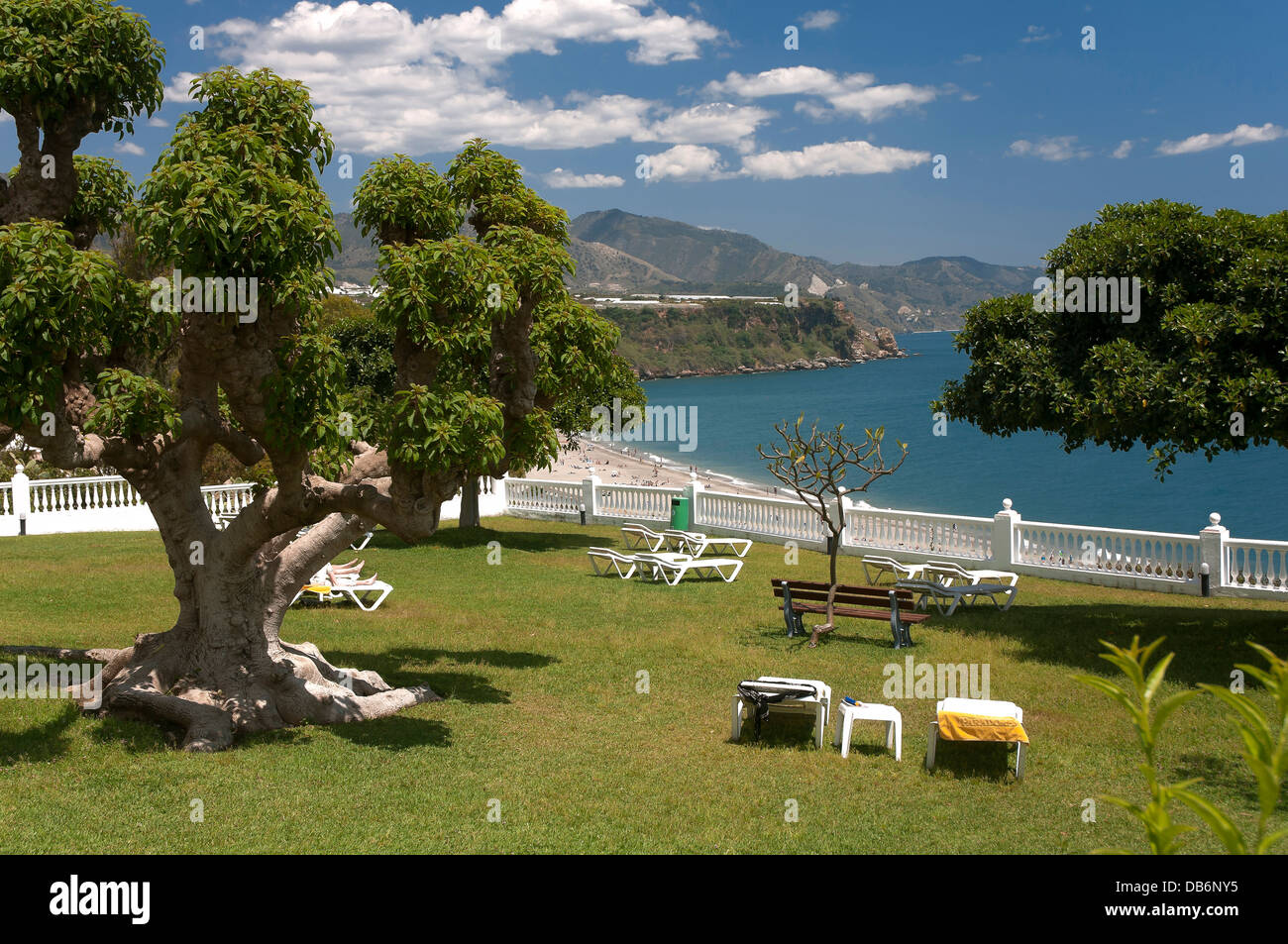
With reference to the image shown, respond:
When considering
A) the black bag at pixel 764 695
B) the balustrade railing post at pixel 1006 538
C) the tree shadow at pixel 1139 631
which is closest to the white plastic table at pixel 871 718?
the black bag at pixel 764 695

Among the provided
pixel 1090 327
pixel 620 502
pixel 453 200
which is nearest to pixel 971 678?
pixel 1090 327

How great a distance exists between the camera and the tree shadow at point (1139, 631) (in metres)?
12.8

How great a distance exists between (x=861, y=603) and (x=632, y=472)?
5083 cm

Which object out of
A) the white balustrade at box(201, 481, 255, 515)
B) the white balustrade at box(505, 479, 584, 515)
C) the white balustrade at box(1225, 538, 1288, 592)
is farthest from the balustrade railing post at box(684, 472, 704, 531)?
the white balustrade at box(1225, 538, 1288, 592)

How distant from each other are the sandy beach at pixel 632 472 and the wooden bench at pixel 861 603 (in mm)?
32934

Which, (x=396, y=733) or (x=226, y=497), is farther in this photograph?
(x=226, y=497)

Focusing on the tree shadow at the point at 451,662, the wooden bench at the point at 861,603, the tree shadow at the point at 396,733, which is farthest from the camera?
the wooden bench at the point at 861,603

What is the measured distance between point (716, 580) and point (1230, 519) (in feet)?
188

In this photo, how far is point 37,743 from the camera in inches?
348

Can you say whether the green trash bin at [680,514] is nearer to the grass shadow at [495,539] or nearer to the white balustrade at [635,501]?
the white balustrade at [635,501]

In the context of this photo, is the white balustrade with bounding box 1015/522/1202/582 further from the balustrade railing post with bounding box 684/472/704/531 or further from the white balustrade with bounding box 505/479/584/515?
the white balustrade with bounding box 505/479/584/515

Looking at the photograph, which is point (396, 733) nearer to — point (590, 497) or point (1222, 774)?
Result: point (1222, 774)

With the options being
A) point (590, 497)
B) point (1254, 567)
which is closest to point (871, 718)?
point (1254, 567)

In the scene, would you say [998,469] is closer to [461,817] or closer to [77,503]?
[77,503]
